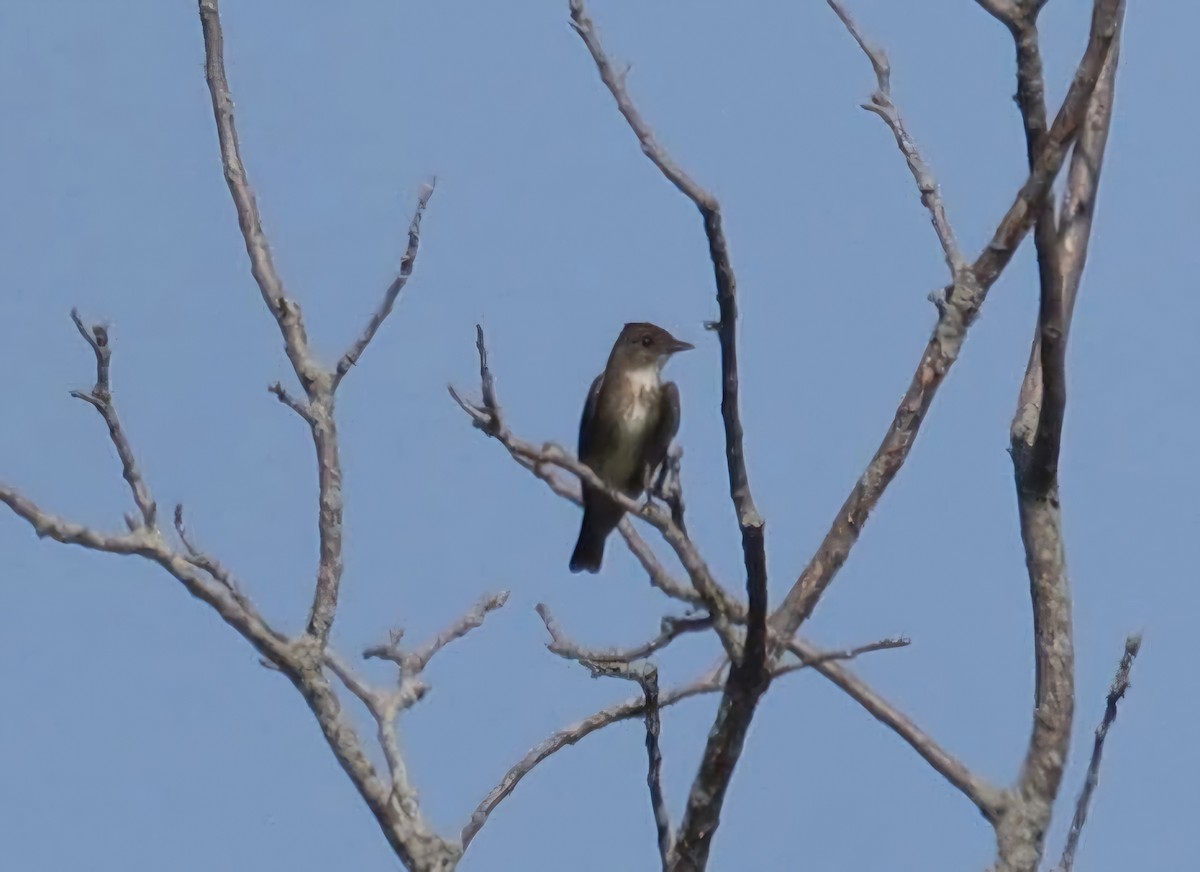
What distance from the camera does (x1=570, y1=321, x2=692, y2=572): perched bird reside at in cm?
852

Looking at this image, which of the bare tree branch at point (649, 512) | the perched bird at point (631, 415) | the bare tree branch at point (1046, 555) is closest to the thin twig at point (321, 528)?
the bare tree branch at point (649, 512)

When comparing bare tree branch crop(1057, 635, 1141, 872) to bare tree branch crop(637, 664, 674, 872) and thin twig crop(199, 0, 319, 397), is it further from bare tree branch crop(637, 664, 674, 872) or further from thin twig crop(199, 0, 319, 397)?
thin twig crop(199, 0, 319, 397)

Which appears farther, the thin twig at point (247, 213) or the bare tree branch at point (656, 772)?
the thin twig at point (247, 213)

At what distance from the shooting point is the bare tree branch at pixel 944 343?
15.2 ft

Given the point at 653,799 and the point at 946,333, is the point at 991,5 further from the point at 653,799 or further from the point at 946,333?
the point at 653,799

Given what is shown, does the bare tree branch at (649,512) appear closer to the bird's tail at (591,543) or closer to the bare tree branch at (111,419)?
the bare tree branch at (111,419)

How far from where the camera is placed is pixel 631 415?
854cm

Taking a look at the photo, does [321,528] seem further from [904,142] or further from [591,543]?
[591,543]

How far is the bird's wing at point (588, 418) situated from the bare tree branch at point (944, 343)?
3.72 metres

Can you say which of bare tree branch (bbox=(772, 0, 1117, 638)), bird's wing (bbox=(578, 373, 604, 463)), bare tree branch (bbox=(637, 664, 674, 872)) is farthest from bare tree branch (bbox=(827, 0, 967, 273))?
bird's wing (bbox=(578, 373, 604, 463))

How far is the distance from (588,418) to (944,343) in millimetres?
3903

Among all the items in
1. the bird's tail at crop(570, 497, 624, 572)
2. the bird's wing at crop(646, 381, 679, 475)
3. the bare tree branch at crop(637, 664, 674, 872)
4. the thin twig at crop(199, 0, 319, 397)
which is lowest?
the bare tree branch at crop(637, 664, 674, 872)

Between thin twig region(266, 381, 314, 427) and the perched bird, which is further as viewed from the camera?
the perched bird

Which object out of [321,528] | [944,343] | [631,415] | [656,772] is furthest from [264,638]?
[631,415]
